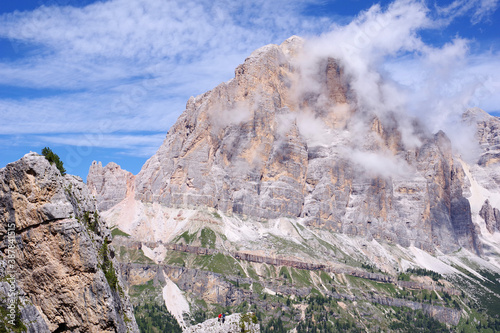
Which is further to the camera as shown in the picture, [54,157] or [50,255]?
[54,157]

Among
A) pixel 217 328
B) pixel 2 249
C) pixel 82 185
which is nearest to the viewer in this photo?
pixel 2 249

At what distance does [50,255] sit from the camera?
43938mm

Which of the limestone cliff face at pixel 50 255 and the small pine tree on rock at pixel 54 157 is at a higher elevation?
the small pine tree on rock at pixel 54 157

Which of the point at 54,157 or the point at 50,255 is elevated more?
the point at 54,157

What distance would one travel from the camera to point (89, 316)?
4419 cm

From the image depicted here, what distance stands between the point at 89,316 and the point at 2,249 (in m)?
8.49

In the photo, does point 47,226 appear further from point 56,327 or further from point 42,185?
point 56,327

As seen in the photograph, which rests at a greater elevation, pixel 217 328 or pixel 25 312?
pixel 25 312

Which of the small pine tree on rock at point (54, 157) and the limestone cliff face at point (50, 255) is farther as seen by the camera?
the small pine tree on rock at point (54, 157)

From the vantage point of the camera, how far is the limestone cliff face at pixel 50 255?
43.8m

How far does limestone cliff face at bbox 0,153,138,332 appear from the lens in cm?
4381

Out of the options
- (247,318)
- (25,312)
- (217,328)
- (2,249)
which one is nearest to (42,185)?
(2,249)

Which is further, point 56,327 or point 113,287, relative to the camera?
point 113,287

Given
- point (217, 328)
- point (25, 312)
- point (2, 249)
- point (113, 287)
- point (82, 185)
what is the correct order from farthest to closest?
1. point (217, 328)
2. point (82, 185)
3. point (113, 287)
4. point (2, 249)
5. point (25, 312)
